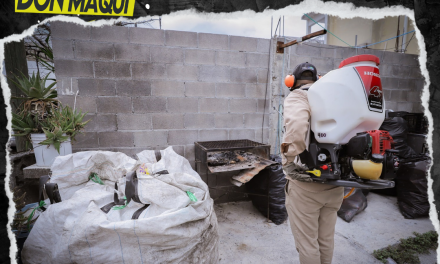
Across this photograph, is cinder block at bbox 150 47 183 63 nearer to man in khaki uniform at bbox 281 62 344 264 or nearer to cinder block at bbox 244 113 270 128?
Answer: cinder block at bbox 244 113 270 128

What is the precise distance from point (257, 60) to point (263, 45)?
235 mm

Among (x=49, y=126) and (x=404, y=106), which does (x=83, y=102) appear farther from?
(x=404, y=106)

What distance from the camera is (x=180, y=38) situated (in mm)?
2607

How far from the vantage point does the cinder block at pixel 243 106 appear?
9.59 feet

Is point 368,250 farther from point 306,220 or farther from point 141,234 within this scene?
point 141,234

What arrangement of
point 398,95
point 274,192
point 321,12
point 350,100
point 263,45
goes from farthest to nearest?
point 398,95
point 263,45
point 274,192
point 350,100
point 321,12

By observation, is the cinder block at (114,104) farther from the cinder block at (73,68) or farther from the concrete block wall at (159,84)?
the cinder block at (73,68)

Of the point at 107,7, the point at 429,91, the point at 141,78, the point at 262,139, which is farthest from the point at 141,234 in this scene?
the point at 262,139

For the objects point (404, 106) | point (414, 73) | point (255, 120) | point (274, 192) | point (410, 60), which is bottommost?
point (274, 192)

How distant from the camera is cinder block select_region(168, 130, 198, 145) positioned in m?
2.73

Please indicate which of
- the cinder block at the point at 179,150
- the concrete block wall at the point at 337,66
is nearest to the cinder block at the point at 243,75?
the concrete block wall at the point at 337,66

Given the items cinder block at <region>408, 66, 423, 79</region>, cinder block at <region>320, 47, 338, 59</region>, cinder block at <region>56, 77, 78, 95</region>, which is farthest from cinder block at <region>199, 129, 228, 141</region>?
cinder block at <region>408, 66, 423, 79</region>

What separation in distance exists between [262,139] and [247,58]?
1.22 meters

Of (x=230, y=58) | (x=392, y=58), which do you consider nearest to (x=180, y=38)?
(x=230, y=58)
